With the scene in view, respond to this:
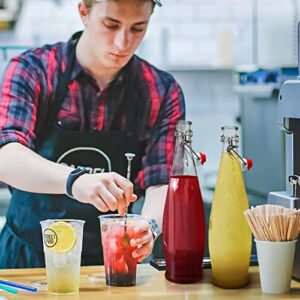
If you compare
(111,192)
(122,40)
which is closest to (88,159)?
(122,40)

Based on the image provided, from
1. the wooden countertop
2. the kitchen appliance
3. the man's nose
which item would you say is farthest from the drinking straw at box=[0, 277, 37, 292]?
the man's nose

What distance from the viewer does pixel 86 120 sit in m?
2.68

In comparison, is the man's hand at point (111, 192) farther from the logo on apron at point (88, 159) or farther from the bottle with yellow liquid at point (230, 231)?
the logo on apron at point (88, 159)

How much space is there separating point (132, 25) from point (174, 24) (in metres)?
0.99

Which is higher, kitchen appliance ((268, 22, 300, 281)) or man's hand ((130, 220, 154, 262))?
kitchen appliance ((268, 22, 300, 281))

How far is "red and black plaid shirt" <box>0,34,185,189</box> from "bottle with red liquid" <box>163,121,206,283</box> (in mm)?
876

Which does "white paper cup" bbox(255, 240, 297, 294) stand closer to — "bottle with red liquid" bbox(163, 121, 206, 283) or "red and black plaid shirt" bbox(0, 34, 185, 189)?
"bottle with red liquid" bbox(163, 121, 206, 283)

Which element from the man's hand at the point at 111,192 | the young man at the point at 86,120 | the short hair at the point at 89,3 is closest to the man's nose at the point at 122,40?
the young man at the point at 86,120

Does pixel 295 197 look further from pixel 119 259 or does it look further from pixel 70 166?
pixel 70 166

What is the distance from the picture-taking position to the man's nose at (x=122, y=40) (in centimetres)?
265

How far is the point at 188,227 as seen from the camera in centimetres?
180

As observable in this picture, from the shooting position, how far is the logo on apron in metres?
2.67

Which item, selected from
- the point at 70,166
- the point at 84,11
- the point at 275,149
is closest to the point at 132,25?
the point at 84,11

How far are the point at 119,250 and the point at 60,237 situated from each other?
142 mm
